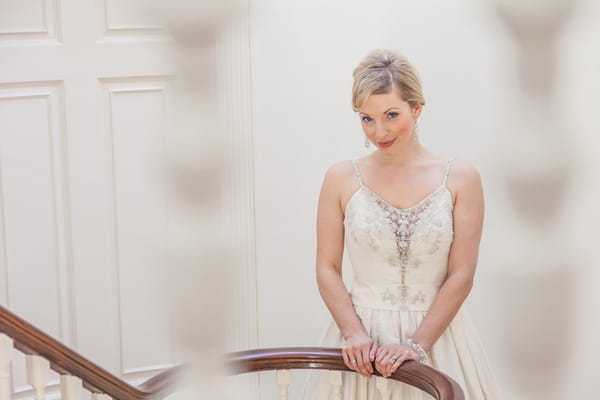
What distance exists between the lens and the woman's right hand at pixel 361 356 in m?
1.84

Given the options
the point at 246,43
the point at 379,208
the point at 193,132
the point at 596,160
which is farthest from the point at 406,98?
the point at 193,132

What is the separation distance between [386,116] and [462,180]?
0.78 feet

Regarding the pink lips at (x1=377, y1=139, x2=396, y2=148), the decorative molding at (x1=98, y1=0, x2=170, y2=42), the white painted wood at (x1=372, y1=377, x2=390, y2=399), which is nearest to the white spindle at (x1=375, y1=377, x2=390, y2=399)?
the white painted wood at (x1=372, y1=377, x2=390, y2=399)

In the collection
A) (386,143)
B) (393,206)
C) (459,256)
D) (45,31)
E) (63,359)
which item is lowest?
(63,359)

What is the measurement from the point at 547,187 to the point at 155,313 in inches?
105

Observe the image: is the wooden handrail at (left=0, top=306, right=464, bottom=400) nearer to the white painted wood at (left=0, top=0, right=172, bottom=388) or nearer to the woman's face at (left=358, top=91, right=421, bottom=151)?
the woman's face at (left=358, top=91, right=421, bottom=151)

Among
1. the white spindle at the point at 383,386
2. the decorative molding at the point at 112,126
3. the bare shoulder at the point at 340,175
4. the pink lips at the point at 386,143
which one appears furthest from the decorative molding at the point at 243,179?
the white spindle at the point at 383,386

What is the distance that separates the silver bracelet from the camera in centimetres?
193

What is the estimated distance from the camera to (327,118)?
301cm

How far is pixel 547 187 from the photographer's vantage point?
0.43 m

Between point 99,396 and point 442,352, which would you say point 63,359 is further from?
point 442,352

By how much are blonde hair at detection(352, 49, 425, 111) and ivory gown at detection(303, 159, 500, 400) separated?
21cm

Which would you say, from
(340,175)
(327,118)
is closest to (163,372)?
(340,175)

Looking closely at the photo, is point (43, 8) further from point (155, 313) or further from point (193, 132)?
point (193, 132)
